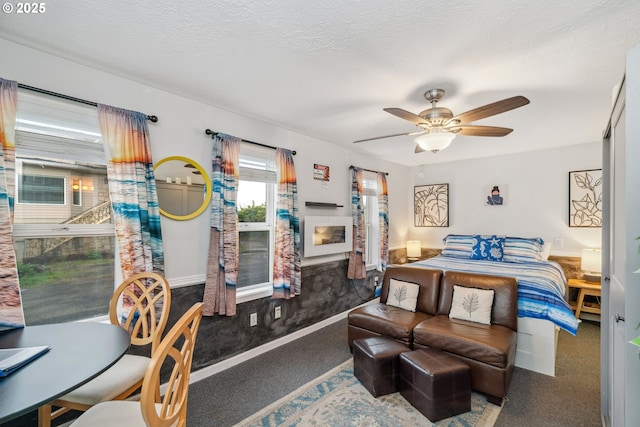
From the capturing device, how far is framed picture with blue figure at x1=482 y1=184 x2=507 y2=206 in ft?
14.9

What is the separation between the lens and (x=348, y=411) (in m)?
2.04

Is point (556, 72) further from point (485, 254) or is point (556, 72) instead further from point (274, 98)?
point (485, 254)

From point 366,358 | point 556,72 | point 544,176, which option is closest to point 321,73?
point 556,72

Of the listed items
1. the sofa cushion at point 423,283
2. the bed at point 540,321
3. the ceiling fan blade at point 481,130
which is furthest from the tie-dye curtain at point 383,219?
the ceiling fan blade at point 481,130

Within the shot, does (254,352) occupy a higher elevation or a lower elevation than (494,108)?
lower

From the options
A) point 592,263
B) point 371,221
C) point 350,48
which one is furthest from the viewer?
point 371,221

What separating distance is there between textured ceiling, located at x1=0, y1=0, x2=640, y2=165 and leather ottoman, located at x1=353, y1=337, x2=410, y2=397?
2.14 m

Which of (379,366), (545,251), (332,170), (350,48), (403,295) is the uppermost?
(350,48)

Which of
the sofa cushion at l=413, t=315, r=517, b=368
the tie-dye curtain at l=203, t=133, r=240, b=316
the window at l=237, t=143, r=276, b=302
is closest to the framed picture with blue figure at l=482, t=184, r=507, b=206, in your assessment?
the sofa cushion at l=413, t=315, r=517, b=368

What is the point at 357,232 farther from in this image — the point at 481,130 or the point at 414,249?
the point at 481,130

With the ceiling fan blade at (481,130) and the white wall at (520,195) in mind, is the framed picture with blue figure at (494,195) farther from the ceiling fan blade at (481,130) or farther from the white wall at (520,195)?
the ceiling fan blade at (481,130)

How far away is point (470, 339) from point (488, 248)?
226cm

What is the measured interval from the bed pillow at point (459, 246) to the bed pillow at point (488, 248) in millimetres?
79

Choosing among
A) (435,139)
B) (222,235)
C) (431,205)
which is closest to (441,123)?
(435,139)
